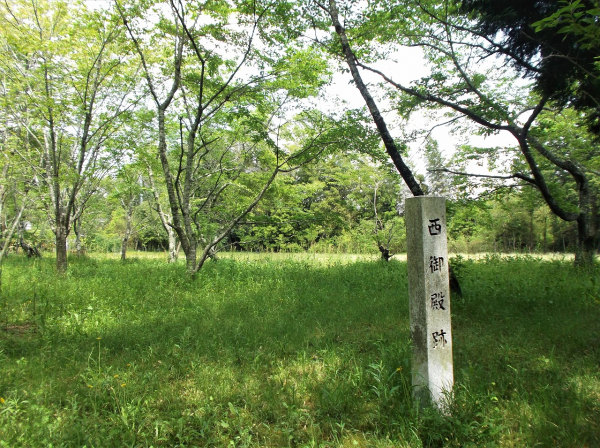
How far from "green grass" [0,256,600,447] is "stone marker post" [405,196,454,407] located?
0.21 m

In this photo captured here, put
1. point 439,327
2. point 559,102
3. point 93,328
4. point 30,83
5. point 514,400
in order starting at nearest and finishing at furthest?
point 439,327
point 514,400
point 93,328
point 559,102
point 30,83

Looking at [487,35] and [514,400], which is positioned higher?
[487,35]

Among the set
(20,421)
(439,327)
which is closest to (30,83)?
(20,421)

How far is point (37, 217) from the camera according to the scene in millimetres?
17234

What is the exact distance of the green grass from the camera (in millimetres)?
2303

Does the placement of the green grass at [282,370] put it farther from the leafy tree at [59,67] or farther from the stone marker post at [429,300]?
the leafy tree at [59,67]

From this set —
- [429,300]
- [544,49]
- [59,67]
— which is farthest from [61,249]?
[544,49]

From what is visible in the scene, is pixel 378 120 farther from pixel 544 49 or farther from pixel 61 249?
pixel 61 249

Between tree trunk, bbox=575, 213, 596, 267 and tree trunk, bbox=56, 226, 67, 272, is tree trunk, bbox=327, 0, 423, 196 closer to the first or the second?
tree trunk, bbox=575, 213, 596, 267

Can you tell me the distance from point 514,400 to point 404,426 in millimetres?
1066

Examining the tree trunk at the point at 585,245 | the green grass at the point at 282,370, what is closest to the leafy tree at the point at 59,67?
the green grass at the point at 282,370

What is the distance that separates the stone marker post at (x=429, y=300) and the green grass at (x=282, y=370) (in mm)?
209

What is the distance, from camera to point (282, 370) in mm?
3199

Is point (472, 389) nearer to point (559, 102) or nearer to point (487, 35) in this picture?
→ point (559, 102)
